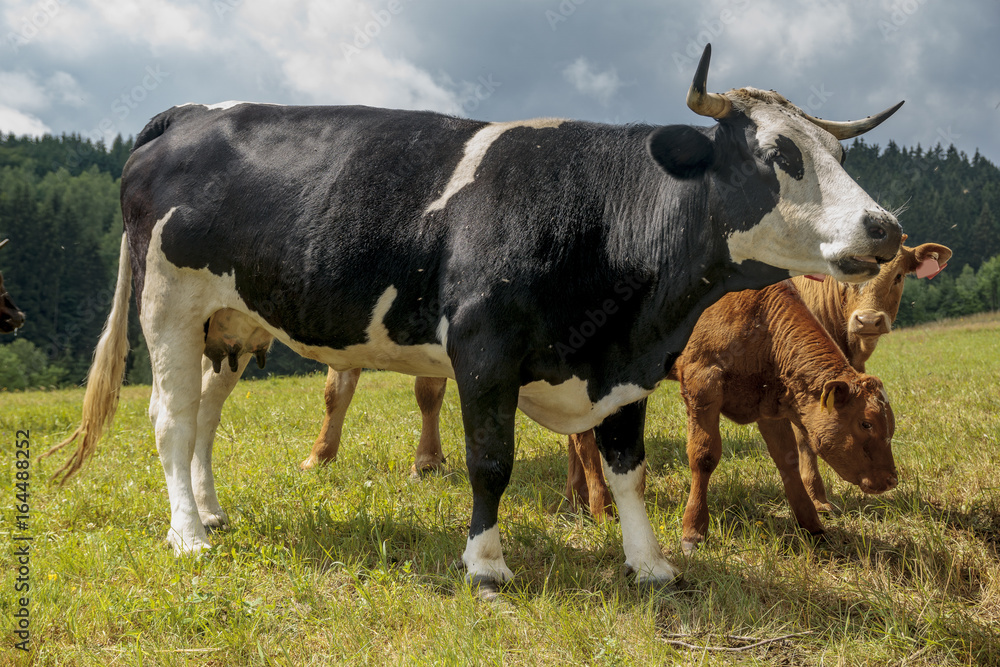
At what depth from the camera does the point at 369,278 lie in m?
3.78

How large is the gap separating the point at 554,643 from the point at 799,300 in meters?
3.04

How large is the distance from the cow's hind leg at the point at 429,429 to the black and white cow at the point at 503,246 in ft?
7.08

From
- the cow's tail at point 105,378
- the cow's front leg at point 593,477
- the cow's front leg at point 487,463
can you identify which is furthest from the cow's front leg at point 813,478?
the cow's tail at point 105,378

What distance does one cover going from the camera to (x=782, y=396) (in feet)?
14.9

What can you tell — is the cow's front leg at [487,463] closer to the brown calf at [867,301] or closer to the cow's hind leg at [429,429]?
the cow's hind leg at [429,429]

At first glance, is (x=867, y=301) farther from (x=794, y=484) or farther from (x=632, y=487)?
(x=632, y=487)

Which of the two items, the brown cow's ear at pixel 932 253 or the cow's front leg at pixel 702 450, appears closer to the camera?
the cow's front leg at pixel 702 450

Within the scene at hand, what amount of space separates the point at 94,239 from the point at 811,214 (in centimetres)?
8256

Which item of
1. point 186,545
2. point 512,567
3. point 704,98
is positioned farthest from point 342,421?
point 704,98

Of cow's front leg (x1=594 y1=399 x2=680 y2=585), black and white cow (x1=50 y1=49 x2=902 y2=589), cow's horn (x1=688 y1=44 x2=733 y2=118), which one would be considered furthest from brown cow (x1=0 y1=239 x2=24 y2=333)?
cow's horn (x1=688 y1=44 x2=733 y2=118)

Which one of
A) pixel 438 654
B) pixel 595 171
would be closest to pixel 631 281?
pixel 595 171

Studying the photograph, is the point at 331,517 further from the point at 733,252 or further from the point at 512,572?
the point at 733,252

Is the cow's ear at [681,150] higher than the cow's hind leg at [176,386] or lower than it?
higher

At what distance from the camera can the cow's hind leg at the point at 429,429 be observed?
6.30 m
